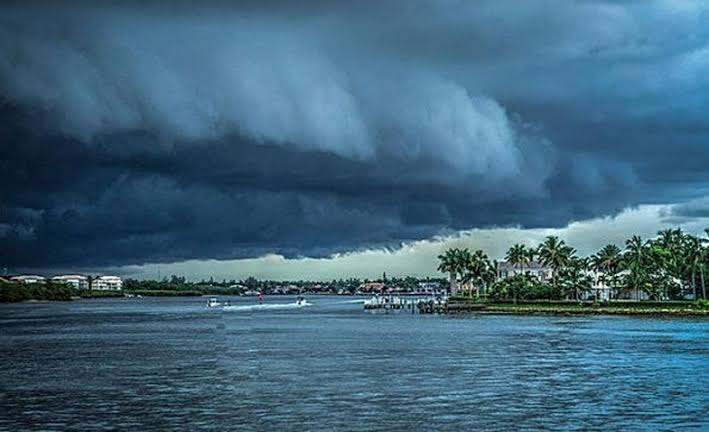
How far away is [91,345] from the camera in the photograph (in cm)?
11325

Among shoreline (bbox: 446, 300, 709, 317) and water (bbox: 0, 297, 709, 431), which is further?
shoreline (bbox: 446, 300, 709, 317)

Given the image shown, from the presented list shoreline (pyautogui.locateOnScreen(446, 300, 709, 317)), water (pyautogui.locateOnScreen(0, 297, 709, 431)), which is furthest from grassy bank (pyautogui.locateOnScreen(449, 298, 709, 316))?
water (pyautogui.locateOnScreen(0, 297, 709, 431))

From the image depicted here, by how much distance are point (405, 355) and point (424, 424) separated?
43.7 m

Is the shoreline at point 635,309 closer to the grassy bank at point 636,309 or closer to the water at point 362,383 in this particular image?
the grassy bank at point 636,309

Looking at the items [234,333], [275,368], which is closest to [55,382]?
[275,368]

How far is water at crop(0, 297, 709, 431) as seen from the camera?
5047 centimetres

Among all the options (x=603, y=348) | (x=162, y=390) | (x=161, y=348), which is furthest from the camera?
(x=161, y=348)

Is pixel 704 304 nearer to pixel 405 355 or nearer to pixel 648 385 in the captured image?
pixel 405 355

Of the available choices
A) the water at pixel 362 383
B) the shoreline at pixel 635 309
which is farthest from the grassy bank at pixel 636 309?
the water at pixel 362 383

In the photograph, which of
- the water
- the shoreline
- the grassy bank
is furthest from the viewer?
the grassy bank

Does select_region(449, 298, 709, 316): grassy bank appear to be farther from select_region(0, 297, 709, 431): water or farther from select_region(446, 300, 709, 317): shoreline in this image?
select_region(0, 297, 709, 431): water

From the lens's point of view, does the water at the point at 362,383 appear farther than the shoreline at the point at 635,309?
No

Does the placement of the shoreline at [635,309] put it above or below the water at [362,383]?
above

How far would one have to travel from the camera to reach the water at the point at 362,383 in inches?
1987
